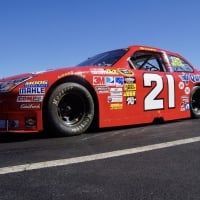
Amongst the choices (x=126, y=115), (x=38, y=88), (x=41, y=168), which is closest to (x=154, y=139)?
(x=126, y=115)

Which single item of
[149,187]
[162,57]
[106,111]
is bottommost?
[149,187]

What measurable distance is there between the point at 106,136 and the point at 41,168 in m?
2.13

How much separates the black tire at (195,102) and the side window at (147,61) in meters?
0.93

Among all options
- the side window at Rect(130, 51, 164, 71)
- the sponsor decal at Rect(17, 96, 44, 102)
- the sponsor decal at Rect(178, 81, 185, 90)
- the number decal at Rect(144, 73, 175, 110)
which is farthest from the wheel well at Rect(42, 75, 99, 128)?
the sponsor decal at Rect(178, 81, 185, 90)

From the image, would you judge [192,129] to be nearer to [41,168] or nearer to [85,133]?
[85,133]

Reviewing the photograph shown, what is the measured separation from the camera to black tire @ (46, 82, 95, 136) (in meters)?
5.78

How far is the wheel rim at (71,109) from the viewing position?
6.06 metres

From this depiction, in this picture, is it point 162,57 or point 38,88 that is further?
point 162,57

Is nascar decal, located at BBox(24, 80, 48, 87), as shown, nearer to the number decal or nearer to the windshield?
the windshield

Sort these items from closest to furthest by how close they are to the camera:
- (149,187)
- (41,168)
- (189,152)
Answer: (149,187) → (41,168) → (189,152)

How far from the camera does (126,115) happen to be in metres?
6.68

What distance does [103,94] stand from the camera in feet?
Result: 20.7

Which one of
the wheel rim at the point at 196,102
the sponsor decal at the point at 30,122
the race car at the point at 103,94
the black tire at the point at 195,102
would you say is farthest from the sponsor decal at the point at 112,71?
the wheel rim at the point at 196,102

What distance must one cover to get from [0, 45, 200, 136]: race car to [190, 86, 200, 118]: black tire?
0.8 inches
